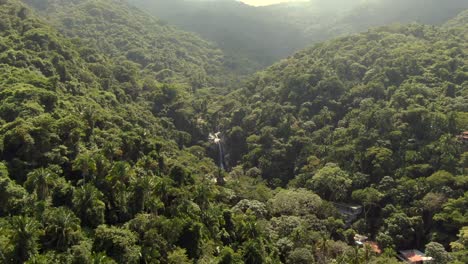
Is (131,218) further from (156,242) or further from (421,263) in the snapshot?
(421,263)

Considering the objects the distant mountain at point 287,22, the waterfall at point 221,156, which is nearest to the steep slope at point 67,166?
the waterfall at point 221,156

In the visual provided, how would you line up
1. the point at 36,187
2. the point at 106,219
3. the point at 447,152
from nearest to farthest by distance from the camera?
the point at 36,187 → the point at 106,219 → the point at 447,152

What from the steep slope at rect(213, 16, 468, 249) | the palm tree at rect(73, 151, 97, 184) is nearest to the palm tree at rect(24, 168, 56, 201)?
the palm tree at rect(73, 151, 97, 184)

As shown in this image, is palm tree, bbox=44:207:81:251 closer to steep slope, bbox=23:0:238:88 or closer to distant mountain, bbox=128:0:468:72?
steep slope, bbox=23:0:238:88

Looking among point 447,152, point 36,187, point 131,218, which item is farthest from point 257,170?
point 36,187

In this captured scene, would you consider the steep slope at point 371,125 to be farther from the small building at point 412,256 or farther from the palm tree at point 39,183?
the palm tree at point 39,183
